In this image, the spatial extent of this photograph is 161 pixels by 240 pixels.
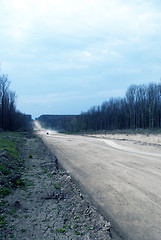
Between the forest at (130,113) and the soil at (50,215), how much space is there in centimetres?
5024

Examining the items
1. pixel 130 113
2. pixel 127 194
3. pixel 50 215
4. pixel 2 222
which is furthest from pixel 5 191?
pixel 130 113

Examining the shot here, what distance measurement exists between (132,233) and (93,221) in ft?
3.01

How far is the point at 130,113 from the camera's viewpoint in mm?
67375

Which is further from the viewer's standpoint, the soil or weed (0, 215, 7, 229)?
weed (0, 215, 7, 229)

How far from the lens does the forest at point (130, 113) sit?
59.4 m

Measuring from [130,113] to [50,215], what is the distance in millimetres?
65729

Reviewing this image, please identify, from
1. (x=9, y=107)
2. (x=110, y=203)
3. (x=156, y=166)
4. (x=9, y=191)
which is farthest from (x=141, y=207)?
(x=9, y=107)

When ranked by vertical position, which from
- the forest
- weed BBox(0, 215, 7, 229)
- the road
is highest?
the forest

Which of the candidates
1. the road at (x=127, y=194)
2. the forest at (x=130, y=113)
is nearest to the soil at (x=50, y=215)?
the road at (x=127, y=194)

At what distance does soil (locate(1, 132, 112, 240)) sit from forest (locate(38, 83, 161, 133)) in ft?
165

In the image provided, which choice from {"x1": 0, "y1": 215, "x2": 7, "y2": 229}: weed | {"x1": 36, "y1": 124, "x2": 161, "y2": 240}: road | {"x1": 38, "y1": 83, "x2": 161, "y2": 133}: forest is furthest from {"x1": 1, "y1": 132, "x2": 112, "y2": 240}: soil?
{"x1": 38, "y1": 83, "x2": 161, "y2": 133}: forest

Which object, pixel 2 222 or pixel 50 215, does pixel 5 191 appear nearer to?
pixel 2 222

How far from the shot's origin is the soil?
3.85 meters

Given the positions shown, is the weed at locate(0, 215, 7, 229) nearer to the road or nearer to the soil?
the soil
